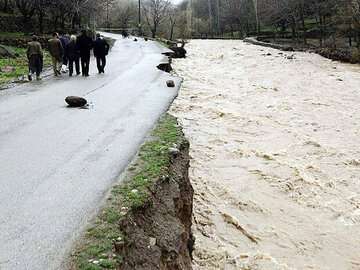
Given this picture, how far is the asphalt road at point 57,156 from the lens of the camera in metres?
5.20

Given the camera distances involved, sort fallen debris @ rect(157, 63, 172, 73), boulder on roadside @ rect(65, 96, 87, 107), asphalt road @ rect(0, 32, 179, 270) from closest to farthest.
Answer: asphalt road @ rect(0, 32, 179, 270) < boulder on roadside @ rect(65, 96, 87, 107) < fallen debris @ rect(157, 63, 172, 73)

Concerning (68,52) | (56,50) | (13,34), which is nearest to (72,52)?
(68,52)

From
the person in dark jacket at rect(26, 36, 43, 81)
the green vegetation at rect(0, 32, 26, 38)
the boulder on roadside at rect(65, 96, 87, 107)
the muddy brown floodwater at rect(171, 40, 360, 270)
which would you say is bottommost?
the muddy brown floodwater at rect(171, 40, 360, 270)

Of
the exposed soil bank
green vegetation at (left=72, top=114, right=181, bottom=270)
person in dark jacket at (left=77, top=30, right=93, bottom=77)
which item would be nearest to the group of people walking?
person in dark jacket at (left=77, top=30, right=93, bottom=77)

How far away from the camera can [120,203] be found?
5.96m

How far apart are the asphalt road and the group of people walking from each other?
188cm

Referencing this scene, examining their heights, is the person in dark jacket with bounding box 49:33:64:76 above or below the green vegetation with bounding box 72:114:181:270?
above

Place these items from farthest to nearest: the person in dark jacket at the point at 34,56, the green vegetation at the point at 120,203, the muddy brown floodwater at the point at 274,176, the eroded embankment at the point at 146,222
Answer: the person in dark jacket at the point at 34,56 → the muddy brown floodwater at the point at 274,176 → the eroded embankment at the point at 146,222 → the green vegetation at the point at 120,203

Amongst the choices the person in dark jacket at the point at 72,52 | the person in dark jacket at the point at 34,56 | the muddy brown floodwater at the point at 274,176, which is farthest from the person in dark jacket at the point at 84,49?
the muddy brown floodwater at the point at 274,176

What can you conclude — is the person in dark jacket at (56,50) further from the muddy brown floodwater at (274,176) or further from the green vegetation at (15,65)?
the muddy brown floodwater at (274,176)

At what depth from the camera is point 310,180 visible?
982 centimetres

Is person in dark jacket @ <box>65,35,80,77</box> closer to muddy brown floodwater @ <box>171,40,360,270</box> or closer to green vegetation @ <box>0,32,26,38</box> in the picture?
muddy brown floodwater @ <box>171,40,360,270</box>

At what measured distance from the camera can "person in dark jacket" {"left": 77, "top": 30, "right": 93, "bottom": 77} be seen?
63.5ft

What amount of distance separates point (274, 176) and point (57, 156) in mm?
4629
